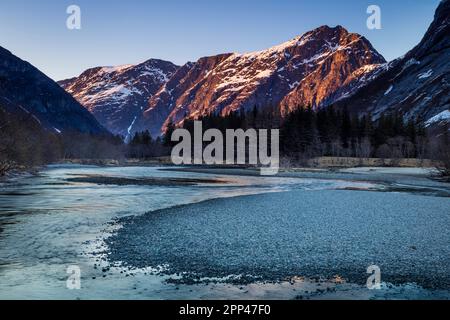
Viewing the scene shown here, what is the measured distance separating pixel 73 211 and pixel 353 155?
121332 millimetres

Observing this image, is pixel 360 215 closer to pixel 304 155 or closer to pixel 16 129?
pixel 16 129

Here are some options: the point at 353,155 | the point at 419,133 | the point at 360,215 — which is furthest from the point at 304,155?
the point at 360,215

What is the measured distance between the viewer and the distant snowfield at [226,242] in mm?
12312

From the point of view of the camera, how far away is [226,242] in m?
18.5

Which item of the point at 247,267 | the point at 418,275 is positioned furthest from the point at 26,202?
the point at 418,275

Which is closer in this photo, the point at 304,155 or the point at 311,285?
the point at 311,285

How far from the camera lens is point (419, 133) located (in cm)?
13950

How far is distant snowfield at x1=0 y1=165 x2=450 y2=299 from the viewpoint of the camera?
12.3 meters

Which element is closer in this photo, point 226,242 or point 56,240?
point 226,242

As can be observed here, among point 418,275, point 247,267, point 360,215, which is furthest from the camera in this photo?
point 360,215

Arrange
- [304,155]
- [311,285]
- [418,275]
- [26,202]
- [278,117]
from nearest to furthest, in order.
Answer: [311,285] → [418,275] → [26,202] → [304,155] → [278,117]

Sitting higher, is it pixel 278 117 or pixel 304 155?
pixel 278 117

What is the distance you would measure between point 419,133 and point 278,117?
1997 inches
